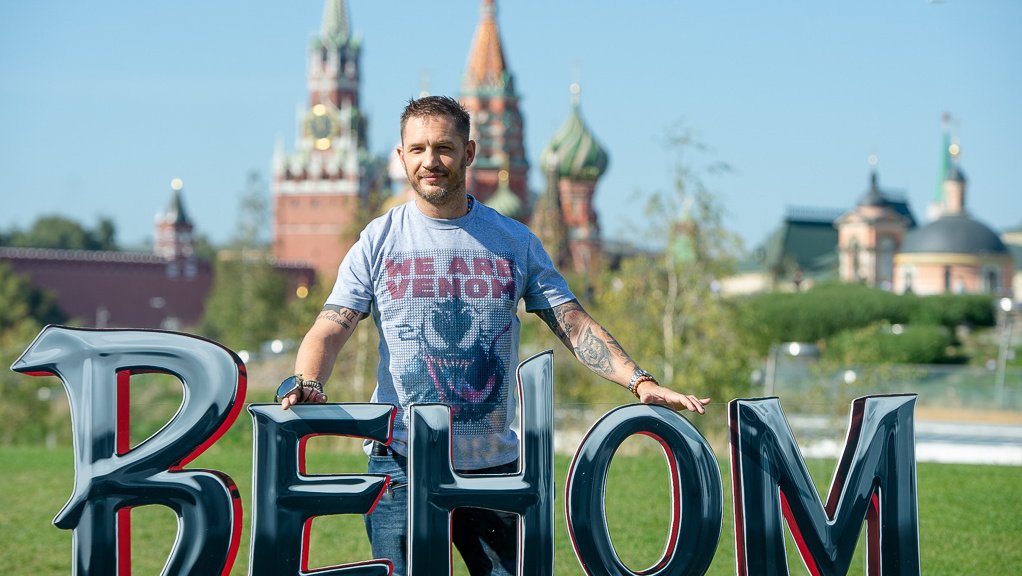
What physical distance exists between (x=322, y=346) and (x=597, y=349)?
2.41 ft

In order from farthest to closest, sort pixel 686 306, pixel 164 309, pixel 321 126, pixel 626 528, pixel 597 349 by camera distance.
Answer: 1. pixel 321 126
2. pixel 164 309
3. pixel 686 306
4. pixel 626 528
5. pixel 597 349

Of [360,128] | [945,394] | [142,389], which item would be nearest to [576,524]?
[945,394]

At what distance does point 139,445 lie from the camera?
349cm

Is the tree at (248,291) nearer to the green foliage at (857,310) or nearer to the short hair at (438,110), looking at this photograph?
the green foliage at (857,310)

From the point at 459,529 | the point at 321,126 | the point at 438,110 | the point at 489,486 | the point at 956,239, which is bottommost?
the point at 459,529

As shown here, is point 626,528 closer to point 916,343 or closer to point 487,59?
point 916,343

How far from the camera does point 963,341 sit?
147ft

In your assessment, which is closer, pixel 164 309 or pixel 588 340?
pixel 588 340

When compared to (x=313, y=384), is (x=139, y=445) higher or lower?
lower

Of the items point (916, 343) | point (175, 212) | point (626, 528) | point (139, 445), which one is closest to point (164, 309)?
point (175, 212)

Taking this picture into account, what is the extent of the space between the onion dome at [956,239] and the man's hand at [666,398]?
200 feet

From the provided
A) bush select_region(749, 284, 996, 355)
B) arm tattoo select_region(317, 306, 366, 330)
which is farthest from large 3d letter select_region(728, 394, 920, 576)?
bush select_region(749, 284, 996, 355)

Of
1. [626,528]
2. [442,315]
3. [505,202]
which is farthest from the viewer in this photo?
[505,202]

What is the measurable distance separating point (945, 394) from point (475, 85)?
145ft
